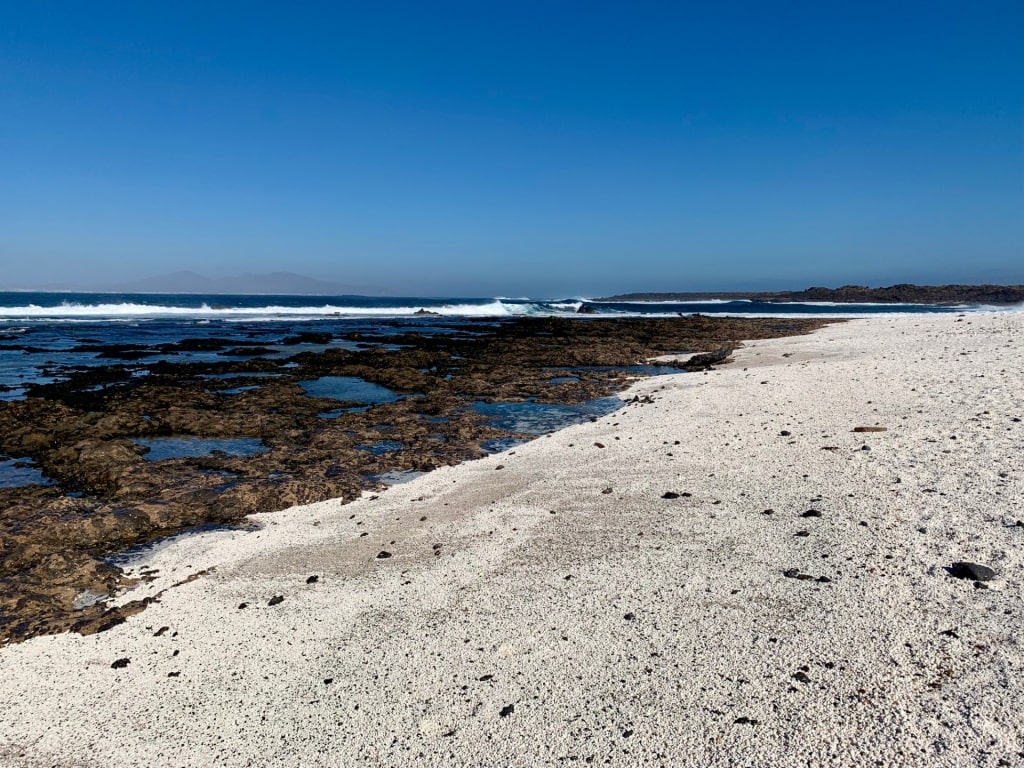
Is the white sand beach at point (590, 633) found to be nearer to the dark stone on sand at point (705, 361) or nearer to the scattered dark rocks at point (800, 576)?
the scattered dark rocks at point (800, 576)

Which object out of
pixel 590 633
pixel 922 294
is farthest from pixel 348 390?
pixel 922 294

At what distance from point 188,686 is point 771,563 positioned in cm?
440

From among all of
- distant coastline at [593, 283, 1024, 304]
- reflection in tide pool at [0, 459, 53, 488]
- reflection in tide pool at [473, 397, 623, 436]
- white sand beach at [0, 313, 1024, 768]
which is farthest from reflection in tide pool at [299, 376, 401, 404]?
distant coastline at [593, 283, 1024, 304]

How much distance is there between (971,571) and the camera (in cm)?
458

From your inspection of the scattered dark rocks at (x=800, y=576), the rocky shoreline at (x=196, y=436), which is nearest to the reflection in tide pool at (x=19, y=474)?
the rocky shoreline at (x=196, y=436)

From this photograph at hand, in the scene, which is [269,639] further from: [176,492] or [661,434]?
[661,434]

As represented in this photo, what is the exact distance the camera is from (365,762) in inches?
130

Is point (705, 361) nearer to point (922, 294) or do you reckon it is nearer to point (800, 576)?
point (800, 576)

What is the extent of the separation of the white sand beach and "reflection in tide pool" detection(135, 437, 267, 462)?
12.9ft

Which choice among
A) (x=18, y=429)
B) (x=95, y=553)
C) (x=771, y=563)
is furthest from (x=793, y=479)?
(x=18, y=429)

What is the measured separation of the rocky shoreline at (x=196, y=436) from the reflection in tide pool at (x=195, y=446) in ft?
0.70

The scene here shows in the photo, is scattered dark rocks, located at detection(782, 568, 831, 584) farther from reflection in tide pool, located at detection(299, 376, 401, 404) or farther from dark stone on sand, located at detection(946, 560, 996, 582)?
reflection in tide pool, located at detection(299, 376, 401, 404)

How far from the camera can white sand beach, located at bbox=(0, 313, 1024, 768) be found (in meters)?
3.33

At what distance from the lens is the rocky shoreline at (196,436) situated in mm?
5879
